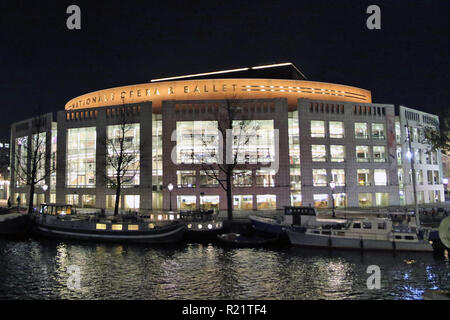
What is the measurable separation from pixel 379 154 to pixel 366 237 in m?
41.8

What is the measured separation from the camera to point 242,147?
5994 centimetres

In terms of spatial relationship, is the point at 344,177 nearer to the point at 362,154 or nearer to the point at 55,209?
the point at 362,154

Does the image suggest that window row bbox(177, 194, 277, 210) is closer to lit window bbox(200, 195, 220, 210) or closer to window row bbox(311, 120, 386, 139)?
lit window bbox(200, 195, 220, 210)

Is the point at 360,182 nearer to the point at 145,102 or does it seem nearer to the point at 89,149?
the point at 145,102

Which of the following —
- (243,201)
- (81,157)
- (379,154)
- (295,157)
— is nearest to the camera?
(243,201)

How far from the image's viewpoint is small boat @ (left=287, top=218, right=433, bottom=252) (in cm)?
3045

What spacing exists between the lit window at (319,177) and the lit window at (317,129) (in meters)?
6.99

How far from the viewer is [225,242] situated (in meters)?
33.8

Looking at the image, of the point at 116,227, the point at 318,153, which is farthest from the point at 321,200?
the point at 116,227

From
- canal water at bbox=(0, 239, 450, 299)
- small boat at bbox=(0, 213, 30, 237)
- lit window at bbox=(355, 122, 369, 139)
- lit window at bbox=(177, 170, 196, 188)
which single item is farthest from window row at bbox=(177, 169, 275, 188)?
canal water at bbox=(0, 239, 450, 299)

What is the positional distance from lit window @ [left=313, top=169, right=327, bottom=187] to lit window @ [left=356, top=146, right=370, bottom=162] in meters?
8.37

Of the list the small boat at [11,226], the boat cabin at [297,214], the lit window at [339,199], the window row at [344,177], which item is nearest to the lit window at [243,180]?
the window row at [344,177]

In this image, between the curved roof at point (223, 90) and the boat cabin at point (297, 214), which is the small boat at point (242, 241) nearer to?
the boat cabin at point (297, 214)
